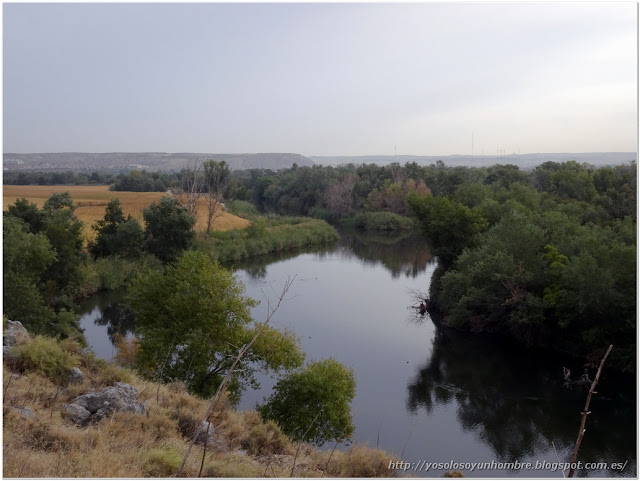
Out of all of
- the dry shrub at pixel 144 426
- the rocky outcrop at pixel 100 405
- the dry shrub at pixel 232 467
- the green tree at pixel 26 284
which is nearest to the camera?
the dry shrub at pixel 232 467

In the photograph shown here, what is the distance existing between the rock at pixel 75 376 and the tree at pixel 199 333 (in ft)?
6.93

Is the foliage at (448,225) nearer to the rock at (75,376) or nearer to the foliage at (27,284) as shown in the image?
the foliage at (27,284)

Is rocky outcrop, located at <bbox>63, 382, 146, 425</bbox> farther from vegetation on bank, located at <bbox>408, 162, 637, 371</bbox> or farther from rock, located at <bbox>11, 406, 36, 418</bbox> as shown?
vegetation on bank, located at <bbox>408, 162, 637, 371</bbox>

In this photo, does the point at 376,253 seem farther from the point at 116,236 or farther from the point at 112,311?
the point at 112,311

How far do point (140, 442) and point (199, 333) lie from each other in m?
5.25

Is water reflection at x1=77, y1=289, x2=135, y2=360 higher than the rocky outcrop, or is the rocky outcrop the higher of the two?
the rocky outcrop

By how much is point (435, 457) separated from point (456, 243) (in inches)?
611

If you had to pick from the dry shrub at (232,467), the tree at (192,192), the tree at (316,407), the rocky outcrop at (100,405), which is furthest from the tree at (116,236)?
the dry shrub at (232,467)

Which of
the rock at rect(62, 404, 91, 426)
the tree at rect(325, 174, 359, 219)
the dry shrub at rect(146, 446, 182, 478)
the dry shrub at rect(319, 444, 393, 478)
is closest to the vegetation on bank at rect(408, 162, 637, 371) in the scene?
the dry shrub at rect(319, 444, 393, 478)

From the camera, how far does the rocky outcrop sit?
7.41 metres

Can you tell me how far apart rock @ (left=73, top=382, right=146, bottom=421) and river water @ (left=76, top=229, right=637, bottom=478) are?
13.1ft

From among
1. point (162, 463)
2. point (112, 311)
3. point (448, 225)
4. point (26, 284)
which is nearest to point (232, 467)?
point (162, 463)

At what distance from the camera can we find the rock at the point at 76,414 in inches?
287

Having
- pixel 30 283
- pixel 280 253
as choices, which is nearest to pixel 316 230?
pixel 280 253
